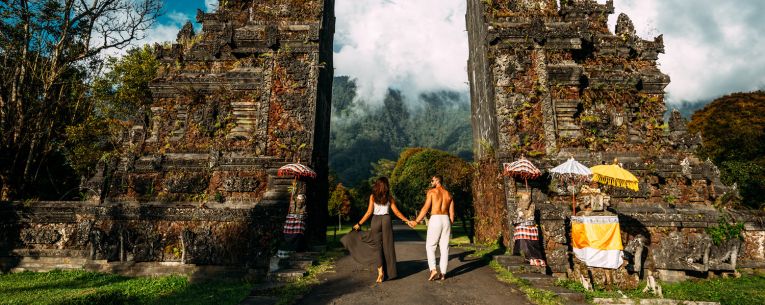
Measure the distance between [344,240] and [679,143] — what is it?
1262 cm

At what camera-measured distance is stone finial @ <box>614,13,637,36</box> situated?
50.6 ft

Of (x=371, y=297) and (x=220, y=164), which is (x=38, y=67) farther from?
(x=371, y=297)

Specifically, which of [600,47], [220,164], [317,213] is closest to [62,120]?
[220,164]

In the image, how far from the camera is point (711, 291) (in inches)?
342

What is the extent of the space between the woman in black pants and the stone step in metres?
1.36

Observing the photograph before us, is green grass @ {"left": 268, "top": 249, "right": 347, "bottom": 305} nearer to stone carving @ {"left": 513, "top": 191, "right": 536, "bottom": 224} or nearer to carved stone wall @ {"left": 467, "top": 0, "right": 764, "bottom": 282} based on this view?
stone carving @ {"left": 513, "top": 191, "right": 536, "bottom": 224}

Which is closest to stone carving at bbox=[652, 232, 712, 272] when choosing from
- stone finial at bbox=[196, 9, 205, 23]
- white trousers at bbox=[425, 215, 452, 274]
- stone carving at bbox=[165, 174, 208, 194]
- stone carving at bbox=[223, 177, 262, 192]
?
white trousers at bbox=[425, 215, 452, 274]

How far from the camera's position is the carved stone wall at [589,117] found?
10492 mm

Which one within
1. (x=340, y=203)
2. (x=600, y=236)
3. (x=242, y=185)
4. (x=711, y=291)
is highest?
(x=242, y=185)

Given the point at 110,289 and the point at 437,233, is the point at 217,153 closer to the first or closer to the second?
the point at 110,289

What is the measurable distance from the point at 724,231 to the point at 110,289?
16316 millimetres

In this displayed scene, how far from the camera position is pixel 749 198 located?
24.1 m

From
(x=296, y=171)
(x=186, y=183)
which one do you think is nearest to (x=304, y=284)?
(x=296, y=171)

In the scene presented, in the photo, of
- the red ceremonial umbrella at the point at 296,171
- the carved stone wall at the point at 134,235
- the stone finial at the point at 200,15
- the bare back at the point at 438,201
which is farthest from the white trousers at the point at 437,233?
the stone finial at the point at 200,15
